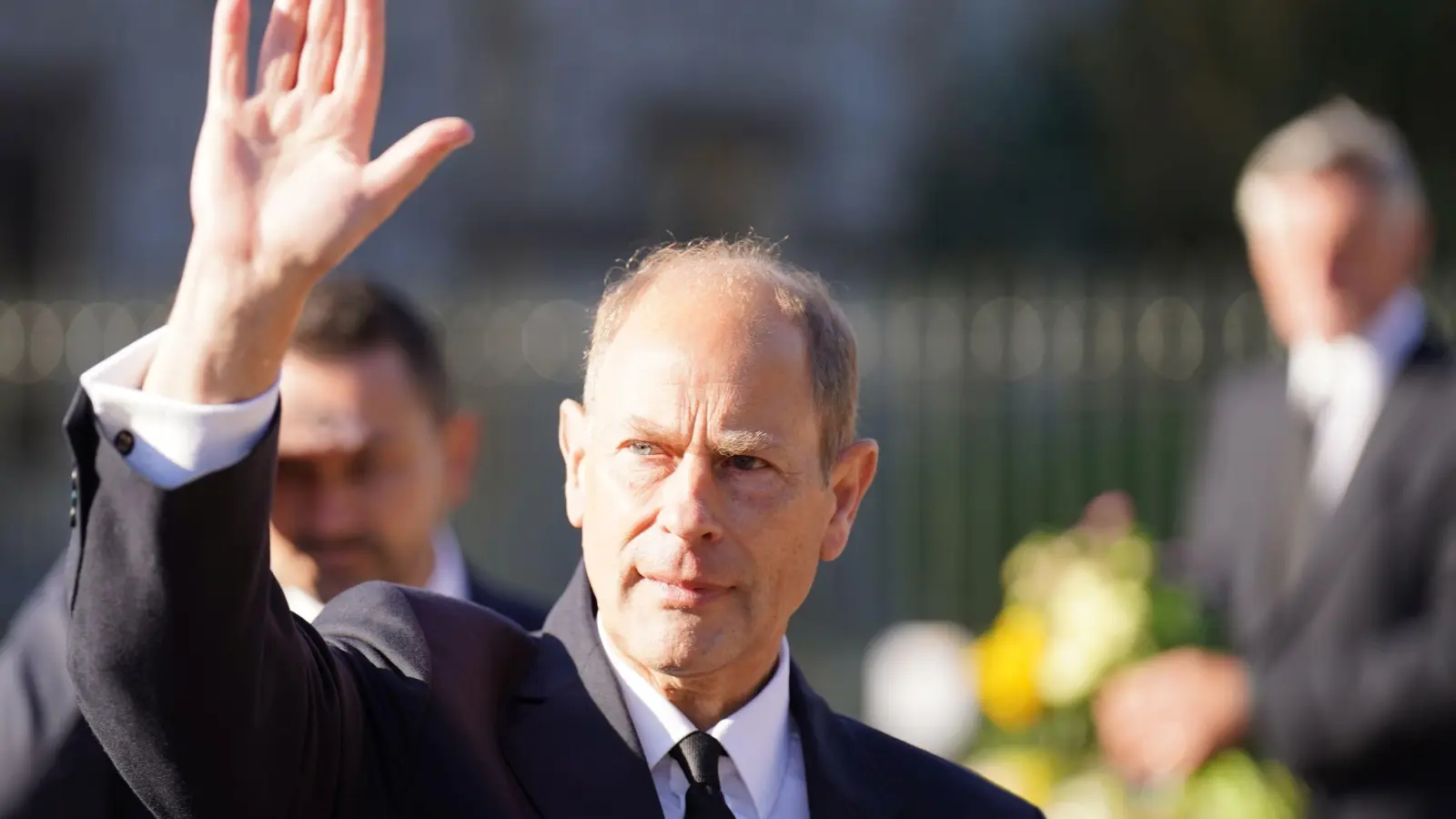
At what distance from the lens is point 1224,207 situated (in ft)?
42.9

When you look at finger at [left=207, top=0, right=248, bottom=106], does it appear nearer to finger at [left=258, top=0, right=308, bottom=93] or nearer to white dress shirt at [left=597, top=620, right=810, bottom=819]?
finger at [left=258, top=0, right=308, bottom=93]

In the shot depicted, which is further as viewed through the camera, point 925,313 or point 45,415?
point 45,415

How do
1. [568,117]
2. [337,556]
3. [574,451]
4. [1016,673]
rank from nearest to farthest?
[574,451] → [337,556] → [1016,673] → [568,117]

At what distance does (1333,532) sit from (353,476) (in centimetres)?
220

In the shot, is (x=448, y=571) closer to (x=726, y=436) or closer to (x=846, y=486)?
(x=846, y=486)

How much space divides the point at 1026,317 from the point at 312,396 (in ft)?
16.3

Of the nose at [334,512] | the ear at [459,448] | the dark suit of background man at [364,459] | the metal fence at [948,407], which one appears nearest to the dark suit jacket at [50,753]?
the dark suit of background man at [364,459]

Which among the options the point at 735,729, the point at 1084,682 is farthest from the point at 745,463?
the point at 1084,682

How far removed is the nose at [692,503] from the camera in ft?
7.89

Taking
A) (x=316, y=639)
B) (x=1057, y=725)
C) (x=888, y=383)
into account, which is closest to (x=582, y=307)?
(x=888, y=383)

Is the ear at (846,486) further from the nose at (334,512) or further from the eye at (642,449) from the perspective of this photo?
the nose at (334,512)

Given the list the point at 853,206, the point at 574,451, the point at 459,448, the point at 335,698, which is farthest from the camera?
the point at 853,206

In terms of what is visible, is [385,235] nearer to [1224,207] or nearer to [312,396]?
[1224,207]

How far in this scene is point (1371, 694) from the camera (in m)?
4.55
